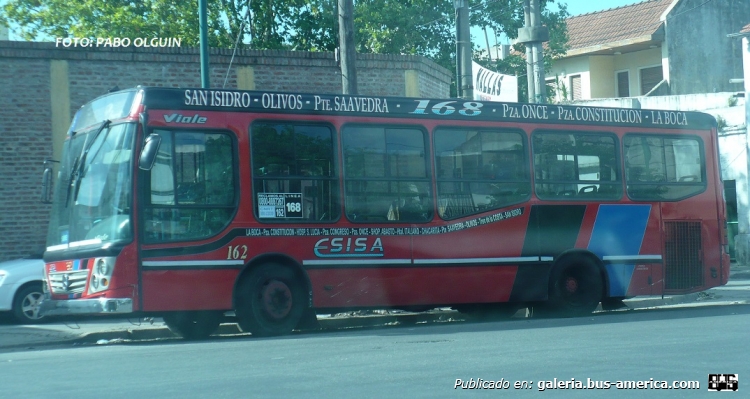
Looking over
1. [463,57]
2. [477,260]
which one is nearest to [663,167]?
[477,260]

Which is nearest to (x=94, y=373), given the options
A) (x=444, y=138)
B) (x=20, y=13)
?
(x=444, y=138)

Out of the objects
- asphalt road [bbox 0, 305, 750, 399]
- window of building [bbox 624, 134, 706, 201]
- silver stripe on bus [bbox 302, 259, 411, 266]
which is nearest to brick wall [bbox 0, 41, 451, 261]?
asphalt road [bbox 0, 305, 750, 399]

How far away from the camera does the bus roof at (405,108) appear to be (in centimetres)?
1111

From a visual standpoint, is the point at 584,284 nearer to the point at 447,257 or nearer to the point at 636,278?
the point at 636,278

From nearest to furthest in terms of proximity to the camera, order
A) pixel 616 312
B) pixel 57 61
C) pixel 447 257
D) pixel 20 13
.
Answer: pixel 447 257 → pixel 616 312 → pixel 57 61 → pixel 20 13

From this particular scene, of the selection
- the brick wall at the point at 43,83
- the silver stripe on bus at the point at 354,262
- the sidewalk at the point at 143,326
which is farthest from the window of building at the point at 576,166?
the brick wall at the point at 43,83

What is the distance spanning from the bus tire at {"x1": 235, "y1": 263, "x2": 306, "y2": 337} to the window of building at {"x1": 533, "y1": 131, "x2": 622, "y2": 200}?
4.02 meters

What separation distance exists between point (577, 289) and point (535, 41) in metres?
10.4

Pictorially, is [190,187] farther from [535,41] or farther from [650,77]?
[650,77]

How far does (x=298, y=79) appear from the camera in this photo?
18.7 m

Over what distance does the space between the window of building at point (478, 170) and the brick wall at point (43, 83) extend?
647 centimetres

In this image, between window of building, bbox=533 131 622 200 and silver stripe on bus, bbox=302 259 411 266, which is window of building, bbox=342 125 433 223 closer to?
silver stripe on bus, bbox=302 259 411 266

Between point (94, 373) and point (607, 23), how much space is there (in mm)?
34564

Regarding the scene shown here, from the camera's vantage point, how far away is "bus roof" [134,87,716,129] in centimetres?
1111
